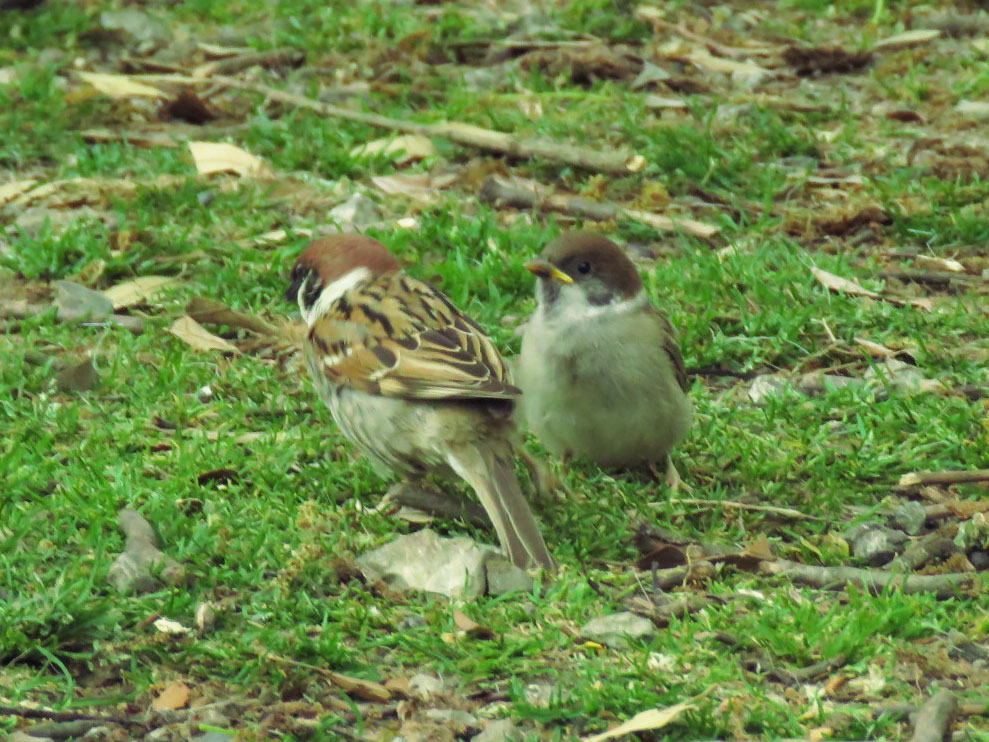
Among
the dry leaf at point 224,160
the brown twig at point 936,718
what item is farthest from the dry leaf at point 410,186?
the brown twig at point 936,718

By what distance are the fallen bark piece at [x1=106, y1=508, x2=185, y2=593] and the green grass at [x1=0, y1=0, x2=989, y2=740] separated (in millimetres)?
55

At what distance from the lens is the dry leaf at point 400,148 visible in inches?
355

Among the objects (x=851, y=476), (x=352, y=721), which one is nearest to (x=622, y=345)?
(x=851, y=476)

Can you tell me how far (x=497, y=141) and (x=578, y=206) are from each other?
88 cm

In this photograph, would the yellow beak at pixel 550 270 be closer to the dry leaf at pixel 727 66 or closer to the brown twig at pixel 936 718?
the brown twig at pixel 936 718

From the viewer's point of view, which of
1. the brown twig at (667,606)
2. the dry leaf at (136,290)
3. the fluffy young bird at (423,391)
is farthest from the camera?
the dry leaf at (136,290)

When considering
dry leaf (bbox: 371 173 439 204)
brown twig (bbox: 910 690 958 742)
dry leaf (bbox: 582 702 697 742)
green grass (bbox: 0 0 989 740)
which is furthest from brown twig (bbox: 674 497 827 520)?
dry leaf (bbox: 371 173 439 204)

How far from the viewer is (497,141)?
29.8ft

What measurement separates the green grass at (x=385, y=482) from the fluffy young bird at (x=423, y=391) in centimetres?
28

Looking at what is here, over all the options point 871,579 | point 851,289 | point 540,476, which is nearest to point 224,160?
point 851,289

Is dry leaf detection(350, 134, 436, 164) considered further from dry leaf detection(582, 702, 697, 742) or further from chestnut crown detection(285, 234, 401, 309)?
dry leaf detection(582, 702, 697, 742)

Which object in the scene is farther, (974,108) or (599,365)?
(974,108)

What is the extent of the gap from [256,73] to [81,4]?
174 cm

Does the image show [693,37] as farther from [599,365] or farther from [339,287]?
[599,365]
